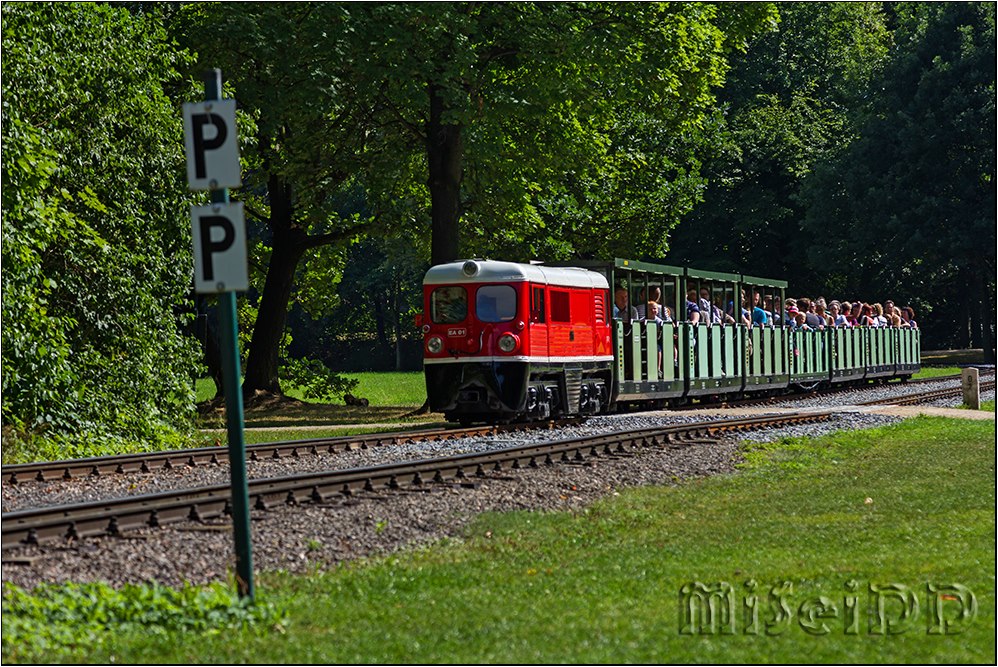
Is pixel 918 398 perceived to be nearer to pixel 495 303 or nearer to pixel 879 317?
pixel 495 303

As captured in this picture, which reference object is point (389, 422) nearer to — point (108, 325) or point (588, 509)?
point (108, 325)

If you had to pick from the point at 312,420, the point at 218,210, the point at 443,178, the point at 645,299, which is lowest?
the point at 312,420

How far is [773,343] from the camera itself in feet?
115

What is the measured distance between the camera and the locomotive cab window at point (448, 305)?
24.4 metres

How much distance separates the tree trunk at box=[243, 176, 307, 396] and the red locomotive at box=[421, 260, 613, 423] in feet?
41.6

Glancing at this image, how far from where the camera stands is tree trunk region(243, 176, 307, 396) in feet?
123

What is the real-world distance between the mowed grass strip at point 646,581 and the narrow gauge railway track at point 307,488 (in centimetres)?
182

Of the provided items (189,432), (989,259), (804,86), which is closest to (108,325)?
(189,432)

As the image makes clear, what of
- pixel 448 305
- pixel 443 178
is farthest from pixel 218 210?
pixel 443 178

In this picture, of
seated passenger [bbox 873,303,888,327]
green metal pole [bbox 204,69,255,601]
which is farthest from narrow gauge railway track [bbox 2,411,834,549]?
seated passenger [bbox 873,303,888,327]

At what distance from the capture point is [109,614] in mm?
8945

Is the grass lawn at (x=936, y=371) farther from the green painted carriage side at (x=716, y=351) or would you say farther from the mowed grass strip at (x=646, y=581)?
the mowed grass strip at (x=646, y=581)

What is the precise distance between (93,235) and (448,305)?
6.06 m

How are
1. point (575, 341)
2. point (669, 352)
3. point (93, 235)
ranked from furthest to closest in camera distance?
point (669, 352) → point (575, 341) → point (93, 235)
